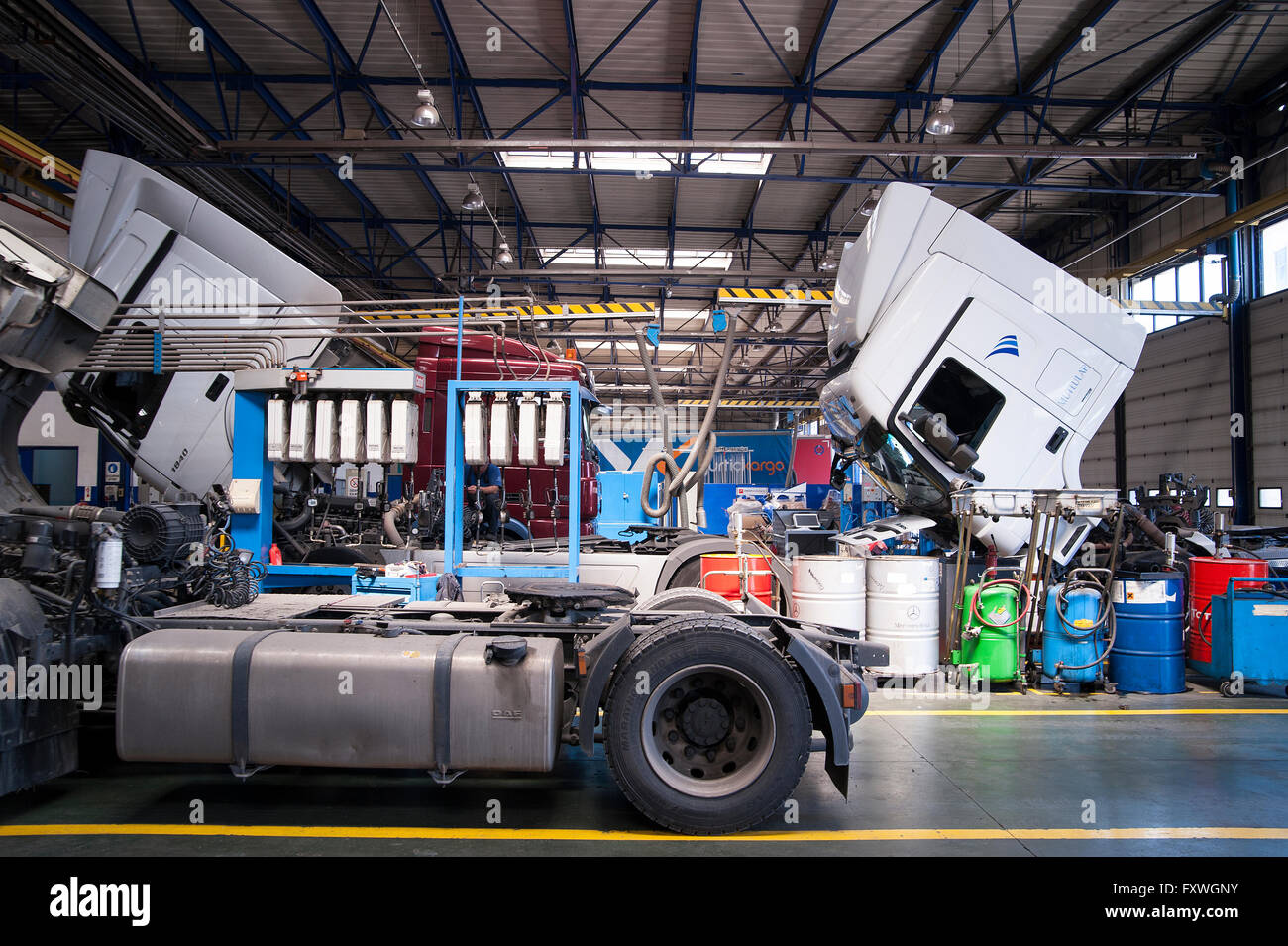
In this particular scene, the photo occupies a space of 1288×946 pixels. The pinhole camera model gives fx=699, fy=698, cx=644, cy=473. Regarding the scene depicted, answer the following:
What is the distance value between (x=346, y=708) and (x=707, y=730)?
1825 mm

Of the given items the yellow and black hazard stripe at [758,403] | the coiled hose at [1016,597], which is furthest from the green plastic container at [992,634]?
the yellow and black hazard stripe at [758,403]

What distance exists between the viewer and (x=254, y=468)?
641 cm

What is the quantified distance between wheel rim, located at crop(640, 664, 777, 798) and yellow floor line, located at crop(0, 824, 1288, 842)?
0.29 m

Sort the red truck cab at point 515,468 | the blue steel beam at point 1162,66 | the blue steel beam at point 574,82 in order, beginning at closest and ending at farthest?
the red truck cab at point 515,468
the blue steel beam at point 574,82
the blue steel beam at point 1162,66

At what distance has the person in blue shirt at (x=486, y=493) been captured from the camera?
287 inches

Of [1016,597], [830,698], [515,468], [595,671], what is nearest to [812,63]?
[515,468]

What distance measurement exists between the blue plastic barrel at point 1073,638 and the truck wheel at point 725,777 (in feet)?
14.1

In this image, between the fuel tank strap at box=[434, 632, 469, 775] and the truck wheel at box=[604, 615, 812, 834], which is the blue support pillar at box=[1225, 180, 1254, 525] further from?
the fuel tank strap at box=[434, 632, 469, 775]

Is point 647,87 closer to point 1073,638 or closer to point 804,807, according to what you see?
point 1073,638

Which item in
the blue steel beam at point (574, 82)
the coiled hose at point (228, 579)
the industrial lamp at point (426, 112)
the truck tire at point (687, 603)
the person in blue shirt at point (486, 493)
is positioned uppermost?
the blue steel beam at point (574, 82)

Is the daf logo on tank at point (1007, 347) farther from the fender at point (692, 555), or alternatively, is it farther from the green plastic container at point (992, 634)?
the fender at point (692, 555)

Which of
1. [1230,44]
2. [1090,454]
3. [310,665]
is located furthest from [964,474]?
[1090,454]
